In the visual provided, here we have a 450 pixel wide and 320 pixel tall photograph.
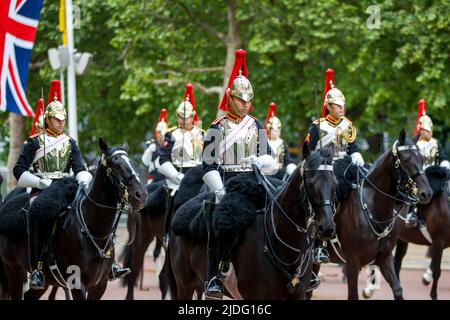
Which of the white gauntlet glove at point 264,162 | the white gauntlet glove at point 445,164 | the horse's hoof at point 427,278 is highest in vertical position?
the white gauntlet glove at point 264,162

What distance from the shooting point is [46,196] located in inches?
463

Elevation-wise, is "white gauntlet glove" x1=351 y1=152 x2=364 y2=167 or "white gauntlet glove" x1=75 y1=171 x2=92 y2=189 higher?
"white gauntlet glove" x1=351 y1=152 x2=364 y2=167

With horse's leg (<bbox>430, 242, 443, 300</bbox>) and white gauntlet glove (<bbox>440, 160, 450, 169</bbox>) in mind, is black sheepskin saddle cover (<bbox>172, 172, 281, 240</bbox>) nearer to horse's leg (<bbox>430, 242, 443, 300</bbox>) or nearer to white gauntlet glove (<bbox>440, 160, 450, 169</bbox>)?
horse's leg (<bbox>430, 242, 443, 300</bbox>)

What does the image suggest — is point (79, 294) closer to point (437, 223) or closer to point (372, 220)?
point (372, 220)

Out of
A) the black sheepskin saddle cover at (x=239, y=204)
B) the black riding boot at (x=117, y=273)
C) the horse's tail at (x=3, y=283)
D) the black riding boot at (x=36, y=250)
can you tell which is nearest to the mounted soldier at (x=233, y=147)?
the black sheepskin saddle cover at (x=239, y=204)

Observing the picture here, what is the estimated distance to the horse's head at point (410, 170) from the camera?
12781 millimetres

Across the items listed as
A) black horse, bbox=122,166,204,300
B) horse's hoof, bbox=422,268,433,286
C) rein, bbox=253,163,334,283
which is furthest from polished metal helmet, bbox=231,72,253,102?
horse's hoof, bbox=422,268,433,286

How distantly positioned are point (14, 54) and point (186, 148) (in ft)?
13.0

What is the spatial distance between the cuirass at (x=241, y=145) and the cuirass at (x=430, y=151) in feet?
26.7

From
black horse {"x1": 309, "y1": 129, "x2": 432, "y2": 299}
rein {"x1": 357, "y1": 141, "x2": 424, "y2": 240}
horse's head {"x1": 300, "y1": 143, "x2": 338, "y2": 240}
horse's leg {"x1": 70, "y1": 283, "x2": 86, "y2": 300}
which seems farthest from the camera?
black horse {"x1": 309, "y1": 129, "x2": 432, "y2": 299}

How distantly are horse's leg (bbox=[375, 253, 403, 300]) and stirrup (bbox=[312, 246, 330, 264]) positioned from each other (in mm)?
3560

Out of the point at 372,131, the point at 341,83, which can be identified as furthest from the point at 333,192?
the point at 372,131

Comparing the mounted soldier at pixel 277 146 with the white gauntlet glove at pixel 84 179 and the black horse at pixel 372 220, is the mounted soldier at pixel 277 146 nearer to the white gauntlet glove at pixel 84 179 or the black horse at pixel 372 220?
the black horse at pixel 372 220

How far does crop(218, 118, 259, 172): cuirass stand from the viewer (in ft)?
34.4
